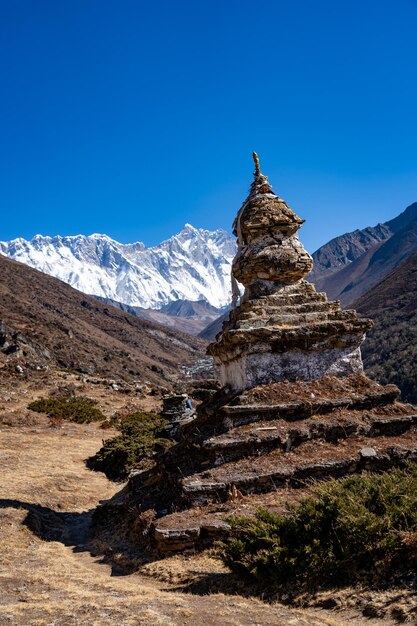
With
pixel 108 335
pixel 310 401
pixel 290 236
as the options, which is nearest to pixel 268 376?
pixel 310 401

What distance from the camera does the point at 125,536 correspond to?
28.0 feet

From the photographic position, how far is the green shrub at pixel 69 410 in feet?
71.8

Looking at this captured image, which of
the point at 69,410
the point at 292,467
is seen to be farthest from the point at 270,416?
the point at 69,410

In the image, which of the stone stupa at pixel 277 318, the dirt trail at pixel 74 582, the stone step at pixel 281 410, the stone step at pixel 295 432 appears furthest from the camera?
the stone stupa at pixel 277 318

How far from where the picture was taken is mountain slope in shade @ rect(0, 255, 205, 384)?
4388 centimetres

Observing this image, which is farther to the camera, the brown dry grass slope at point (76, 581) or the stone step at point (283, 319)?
the stone step at point (283, 319)

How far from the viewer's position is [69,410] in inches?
880

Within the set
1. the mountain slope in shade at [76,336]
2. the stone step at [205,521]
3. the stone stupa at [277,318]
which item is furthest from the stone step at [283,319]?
the mountain slope in shade at [76,336]

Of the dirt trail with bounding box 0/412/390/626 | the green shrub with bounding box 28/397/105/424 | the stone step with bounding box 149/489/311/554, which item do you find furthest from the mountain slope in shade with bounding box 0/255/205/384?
the stone step with bounding box 149/489/311/554

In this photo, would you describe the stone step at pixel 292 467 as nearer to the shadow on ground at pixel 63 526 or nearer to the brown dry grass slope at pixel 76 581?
the brown dry grass slope at pixel 76 581

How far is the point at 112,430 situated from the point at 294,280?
41.8 feet

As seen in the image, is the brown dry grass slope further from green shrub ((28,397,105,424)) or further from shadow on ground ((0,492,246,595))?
green shrub ((28,397,105,424))

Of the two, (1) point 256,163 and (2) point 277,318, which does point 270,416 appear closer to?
(2) point 277,318

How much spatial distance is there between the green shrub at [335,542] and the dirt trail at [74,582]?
391 millimetres
